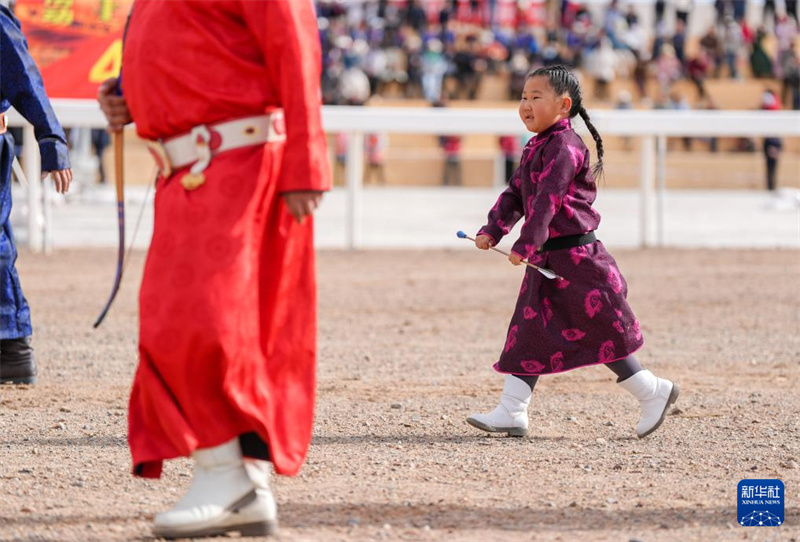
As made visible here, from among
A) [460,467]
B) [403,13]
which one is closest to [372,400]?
[460,467]

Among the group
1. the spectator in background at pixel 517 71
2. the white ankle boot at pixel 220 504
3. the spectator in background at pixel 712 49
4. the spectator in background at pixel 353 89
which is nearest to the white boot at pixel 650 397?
the white ankle boot at pixel 220 504

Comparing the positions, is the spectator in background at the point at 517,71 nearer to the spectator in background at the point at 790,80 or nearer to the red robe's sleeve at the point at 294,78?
the spectator in background at the point at 790,80

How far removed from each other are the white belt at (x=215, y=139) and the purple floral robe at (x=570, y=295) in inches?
57.6

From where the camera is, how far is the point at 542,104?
4.86 meters

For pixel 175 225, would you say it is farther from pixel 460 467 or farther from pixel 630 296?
pixel 630 296

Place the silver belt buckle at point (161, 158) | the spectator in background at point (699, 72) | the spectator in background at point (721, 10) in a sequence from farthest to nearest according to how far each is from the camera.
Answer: the spectator in background at point (721, 10) → the spectator in background at point (699, 72) → the silver belt buckle at point (161, 158)

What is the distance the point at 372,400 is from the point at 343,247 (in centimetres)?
668

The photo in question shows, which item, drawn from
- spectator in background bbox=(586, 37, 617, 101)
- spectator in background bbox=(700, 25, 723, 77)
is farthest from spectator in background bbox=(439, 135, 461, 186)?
spectator in background bbox=(700, 25, 723, 77)

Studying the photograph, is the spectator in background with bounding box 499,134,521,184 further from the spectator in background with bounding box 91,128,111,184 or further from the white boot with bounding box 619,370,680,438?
the white boot with bounding box 619,370,680,438

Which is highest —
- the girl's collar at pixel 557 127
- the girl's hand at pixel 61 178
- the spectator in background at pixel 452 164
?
the girl's collar at pixel 557 127

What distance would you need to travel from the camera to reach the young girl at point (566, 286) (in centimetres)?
484

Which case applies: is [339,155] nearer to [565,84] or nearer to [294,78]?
[565,84]

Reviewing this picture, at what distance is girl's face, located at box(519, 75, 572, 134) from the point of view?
4855mm

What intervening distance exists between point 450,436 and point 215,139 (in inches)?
74.2
